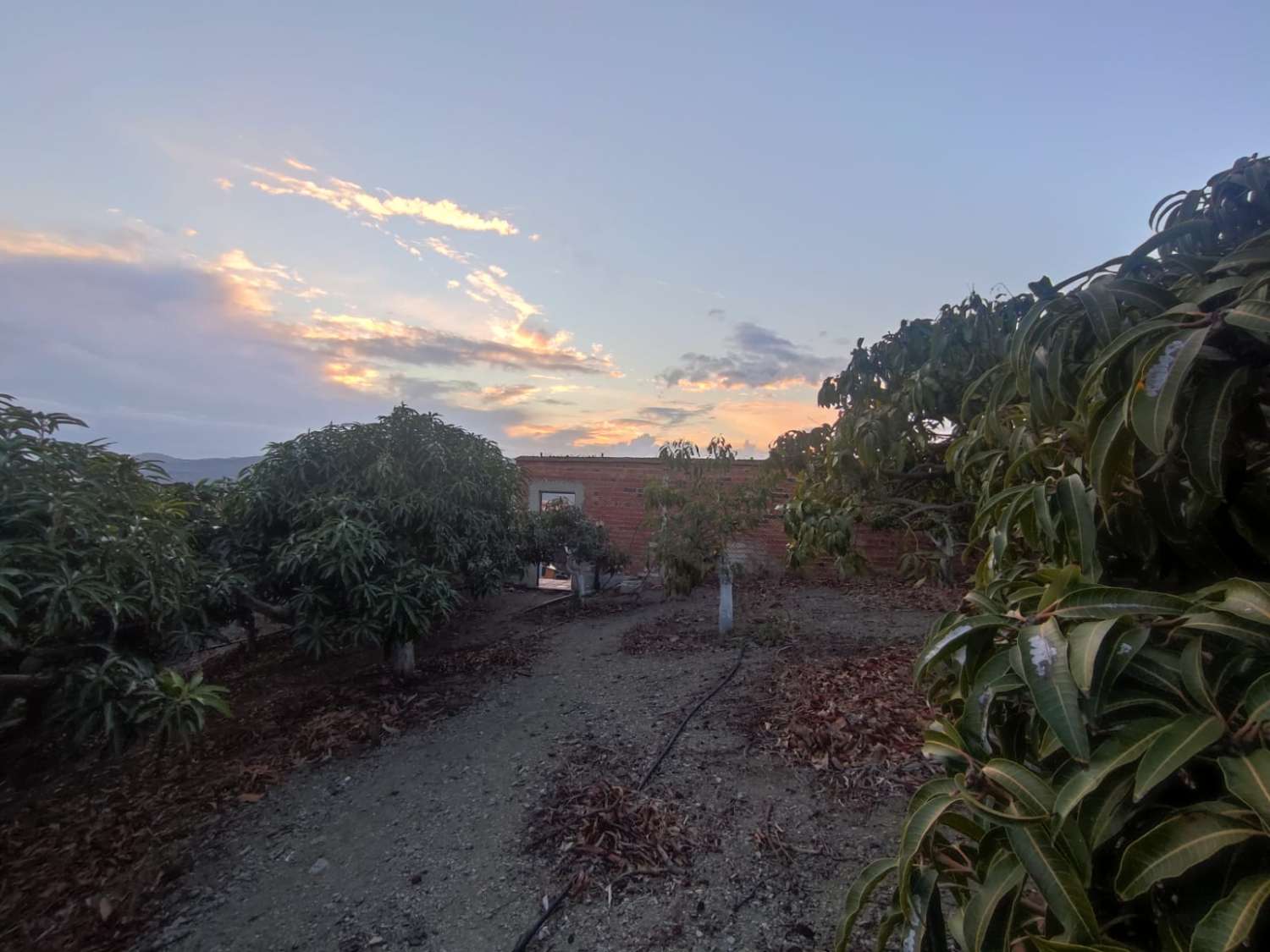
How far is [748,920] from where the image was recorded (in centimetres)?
214

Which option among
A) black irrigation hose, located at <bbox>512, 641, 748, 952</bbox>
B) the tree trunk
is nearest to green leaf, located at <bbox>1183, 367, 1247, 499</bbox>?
black irrigation hose, located at <bbox>512, 641, 748, 952</bbox>

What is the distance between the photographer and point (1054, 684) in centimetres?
76

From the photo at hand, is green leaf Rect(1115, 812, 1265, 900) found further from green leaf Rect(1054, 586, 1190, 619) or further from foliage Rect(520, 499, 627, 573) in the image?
foliage Rect(520, 499, 627, 573)

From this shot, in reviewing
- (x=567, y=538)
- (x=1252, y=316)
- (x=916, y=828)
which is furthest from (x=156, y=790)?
(x=567, y=538)

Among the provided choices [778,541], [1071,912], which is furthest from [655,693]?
[778,541]

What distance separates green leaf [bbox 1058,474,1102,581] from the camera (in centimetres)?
94

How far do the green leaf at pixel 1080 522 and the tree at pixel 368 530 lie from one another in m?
4.24

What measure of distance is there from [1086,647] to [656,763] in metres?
3.00

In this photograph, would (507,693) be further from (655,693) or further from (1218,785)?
(1218,785)

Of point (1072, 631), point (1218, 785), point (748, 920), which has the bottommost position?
point (748, 920)

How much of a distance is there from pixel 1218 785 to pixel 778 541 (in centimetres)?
886

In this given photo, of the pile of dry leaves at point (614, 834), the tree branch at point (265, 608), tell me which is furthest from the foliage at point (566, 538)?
the pile of dry leaves at point (614, 834)

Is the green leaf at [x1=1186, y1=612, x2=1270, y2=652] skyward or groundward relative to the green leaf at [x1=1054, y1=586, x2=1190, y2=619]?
groundward

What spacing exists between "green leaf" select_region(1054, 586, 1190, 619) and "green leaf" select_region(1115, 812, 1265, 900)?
242 millimetres
